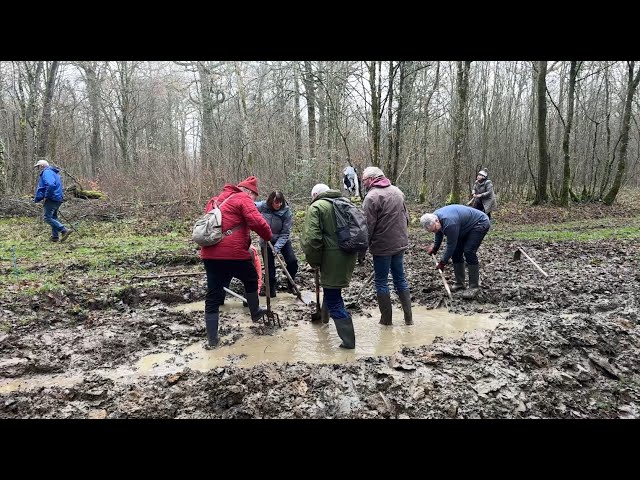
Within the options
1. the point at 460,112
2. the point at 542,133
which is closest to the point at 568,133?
the point at 542,133

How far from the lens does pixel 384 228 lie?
5.84 m

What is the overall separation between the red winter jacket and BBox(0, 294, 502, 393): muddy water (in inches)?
44.7

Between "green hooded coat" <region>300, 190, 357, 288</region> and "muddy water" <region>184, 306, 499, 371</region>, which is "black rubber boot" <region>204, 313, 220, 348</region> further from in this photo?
"green hooded coat" <region>300, 190, 357, 288</region>

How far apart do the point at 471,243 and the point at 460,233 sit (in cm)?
23

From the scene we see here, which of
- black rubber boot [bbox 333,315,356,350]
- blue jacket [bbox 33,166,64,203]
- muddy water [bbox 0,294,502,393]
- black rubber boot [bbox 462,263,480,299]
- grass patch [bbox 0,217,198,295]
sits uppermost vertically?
blue jacket [bbox 33,166,64,203]

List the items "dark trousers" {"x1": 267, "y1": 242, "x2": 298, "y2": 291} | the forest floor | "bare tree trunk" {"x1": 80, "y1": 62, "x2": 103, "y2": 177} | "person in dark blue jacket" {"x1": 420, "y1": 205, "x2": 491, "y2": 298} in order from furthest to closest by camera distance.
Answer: "bare tree trunk" {"x1": 80, "y1": 62, "x2": 103, "y2": 177} → "dark trousers" {"x1": 267, "y1": 242, "x2": 298, "y2": 291} → "person in dark blue jacket" {"x1": 420, "y1": 205, "x2": 491, "y2": 298} → the forest floor

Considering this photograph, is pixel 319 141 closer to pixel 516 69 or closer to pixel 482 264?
pixel 516 69

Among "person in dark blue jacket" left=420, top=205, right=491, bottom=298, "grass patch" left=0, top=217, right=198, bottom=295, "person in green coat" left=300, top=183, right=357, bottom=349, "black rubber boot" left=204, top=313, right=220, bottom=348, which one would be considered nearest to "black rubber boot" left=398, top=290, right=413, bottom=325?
"person in dark blue jacket" left=420, top=205, right=491, bottom=298

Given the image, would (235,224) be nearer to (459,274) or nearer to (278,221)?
(278,221)

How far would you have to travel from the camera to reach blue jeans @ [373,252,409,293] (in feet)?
19.7

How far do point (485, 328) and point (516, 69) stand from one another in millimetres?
23885

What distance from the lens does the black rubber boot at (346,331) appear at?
523cm

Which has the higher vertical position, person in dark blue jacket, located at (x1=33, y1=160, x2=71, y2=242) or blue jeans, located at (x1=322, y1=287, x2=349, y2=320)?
person in dark blue jacket, located at (x1=33, y1=160, x2=71, y2=242)
